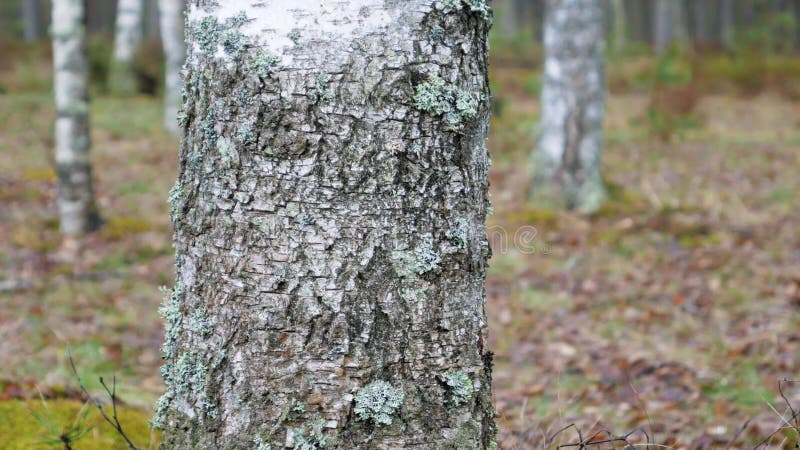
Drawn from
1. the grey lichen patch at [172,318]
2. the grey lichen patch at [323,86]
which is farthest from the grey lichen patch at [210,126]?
the grey lichen patch at [172,318]

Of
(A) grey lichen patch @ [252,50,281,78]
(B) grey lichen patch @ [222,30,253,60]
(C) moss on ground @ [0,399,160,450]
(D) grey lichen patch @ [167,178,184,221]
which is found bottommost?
(C) moss on ground @ [0,399,160,450]

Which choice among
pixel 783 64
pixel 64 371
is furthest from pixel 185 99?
pixel 783 64

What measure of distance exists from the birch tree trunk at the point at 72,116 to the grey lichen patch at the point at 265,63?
5135 millimetres

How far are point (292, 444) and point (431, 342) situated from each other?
381 millimetres

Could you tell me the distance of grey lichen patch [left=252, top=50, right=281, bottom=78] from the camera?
1.51 m

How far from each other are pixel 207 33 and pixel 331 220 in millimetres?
520

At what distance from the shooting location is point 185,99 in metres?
1.66

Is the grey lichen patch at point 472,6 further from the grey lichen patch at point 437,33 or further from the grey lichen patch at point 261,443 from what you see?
the grey lichen patch at point 261,443

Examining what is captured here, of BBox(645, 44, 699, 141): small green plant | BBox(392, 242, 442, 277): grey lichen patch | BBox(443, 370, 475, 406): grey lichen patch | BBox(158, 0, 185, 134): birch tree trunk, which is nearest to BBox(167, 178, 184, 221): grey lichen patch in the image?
BBox(392, 242, 442, 277): grey lichen patch

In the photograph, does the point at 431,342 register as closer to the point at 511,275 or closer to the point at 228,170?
the point at 228,170

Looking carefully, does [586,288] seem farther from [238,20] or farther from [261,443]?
[238,20]

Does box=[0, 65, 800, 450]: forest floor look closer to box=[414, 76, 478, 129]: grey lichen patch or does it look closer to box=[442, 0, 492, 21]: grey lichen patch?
Answer: box=[414, 76, 478, 129]: grey lichen patch

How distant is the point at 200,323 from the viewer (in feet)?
5.30

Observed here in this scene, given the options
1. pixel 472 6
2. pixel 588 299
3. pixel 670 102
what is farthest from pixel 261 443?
pixel 670 102
